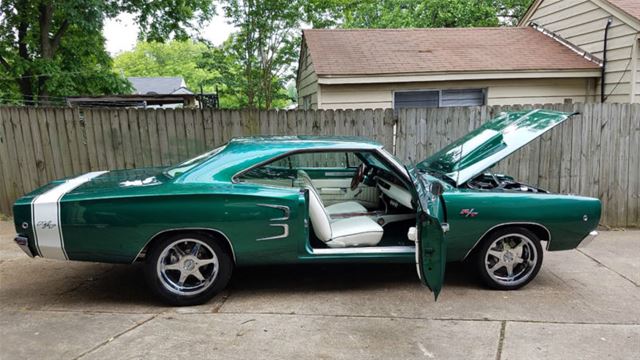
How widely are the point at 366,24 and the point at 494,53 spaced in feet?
64.0

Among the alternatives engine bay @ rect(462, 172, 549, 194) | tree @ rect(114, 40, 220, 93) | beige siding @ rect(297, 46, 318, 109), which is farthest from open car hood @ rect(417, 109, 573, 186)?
tree @ rect(114, 40, 220, 93)

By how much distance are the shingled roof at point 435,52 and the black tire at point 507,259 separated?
5.14 meters

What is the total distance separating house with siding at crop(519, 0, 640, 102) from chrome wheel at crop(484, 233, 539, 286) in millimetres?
5831

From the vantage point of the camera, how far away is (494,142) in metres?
4.41

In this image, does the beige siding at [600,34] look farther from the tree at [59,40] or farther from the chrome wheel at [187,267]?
the tree at [59,40]

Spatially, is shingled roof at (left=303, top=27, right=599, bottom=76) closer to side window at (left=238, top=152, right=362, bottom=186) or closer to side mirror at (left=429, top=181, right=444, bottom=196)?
side window at (left=238, top=152, right=362, bottom=186)

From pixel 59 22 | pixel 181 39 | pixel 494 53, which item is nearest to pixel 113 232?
pixel 494 53

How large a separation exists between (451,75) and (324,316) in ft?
21.0

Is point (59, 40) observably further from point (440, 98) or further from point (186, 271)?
point (186, 271)

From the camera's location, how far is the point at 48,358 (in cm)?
306

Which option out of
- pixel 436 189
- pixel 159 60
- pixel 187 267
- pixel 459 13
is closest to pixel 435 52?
pixel 436 189

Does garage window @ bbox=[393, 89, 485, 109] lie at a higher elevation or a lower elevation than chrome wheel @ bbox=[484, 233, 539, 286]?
higher

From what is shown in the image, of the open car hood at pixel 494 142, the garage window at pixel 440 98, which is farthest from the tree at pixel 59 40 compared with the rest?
the open car hood at pixel 494 142

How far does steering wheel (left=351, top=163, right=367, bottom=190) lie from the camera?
5.13 m
